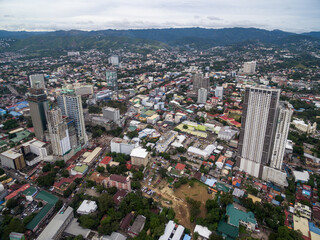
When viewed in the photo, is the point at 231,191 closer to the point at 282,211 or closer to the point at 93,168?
the point at 282,211

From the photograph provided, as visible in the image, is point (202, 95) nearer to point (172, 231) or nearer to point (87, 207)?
point (172, 231)

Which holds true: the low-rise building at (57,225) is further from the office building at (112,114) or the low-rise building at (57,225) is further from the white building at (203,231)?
the office building at (112,114)

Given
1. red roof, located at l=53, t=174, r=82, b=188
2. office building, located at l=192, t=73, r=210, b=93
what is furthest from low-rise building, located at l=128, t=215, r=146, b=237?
office building, located at l=192, t=73, r=210, b=93

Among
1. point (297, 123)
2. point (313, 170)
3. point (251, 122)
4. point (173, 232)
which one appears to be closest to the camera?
point (173, 232)

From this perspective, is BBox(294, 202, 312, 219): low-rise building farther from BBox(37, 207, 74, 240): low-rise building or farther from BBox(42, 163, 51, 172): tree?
BBox(42, 163, 51, 172): tree

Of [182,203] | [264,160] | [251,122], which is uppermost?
[251,122]

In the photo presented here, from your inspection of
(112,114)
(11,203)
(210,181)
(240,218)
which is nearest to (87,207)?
(11,203)

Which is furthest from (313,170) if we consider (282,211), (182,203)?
(182,203)
